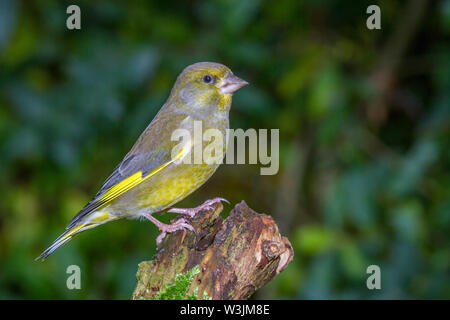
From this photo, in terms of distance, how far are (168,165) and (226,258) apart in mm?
776

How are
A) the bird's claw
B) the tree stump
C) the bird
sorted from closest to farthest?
the tree stump < the bird's claw < the bird

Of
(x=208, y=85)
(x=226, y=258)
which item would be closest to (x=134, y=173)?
(x=208, y=85)

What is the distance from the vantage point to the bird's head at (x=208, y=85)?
3.76 meters

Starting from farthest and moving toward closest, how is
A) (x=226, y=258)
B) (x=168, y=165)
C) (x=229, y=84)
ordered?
1. (x=229, y=84)
2. (x=168, y=165)
3. (x=226, y=258)

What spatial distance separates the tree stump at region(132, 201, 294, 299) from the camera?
Result: 3.03 meters

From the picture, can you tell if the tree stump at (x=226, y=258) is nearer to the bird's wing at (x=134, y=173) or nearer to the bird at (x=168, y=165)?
the bird at (x=168, y=165)

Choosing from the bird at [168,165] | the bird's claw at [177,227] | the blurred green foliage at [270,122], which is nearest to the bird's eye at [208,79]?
the bird at [168,165]

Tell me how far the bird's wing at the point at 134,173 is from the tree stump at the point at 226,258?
507 millimetres

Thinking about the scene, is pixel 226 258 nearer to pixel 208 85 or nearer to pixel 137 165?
pixel 137 165

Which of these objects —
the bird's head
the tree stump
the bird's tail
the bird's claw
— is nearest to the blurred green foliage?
the bird's head

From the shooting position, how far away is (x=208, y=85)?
149 inches

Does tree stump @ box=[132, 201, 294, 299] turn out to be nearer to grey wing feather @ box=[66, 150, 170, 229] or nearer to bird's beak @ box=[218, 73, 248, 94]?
grey wing feather @ box=[66, 150, 170, 229]

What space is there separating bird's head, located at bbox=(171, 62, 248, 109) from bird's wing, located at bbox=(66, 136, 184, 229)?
1.18 ft

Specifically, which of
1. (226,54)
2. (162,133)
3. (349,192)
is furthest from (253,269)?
(226,54)
